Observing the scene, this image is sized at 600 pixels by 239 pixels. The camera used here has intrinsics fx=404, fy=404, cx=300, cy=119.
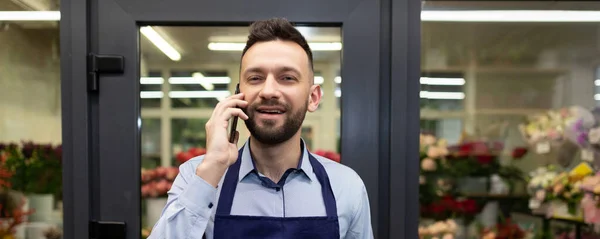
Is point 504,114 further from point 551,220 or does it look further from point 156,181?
point 156,181

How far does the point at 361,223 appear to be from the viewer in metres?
1.14

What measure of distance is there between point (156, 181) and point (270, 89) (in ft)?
3.17

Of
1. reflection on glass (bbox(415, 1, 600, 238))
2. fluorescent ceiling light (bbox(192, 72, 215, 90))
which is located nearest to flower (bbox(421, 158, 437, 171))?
reflection on glass (bbox(415, 1, 600, 238))

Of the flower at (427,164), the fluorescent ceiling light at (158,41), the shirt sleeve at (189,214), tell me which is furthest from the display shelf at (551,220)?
the fluorescent ceiling light at (158,41)

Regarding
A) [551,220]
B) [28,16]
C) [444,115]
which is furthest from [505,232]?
[28,16]

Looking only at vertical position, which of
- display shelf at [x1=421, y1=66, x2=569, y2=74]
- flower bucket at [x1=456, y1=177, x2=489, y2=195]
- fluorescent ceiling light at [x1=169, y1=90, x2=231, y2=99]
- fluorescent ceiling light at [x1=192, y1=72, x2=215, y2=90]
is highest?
display shelf at [x1=421, y1=66, x2=569, y2=74]

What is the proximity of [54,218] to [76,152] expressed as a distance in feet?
1.50

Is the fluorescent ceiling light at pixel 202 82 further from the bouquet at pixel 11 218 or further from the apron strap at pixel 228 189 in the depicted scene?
the apron strap at pixel 228 189

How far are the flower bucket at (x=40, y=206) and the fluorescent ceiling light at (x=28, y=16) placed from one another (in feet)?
2.27

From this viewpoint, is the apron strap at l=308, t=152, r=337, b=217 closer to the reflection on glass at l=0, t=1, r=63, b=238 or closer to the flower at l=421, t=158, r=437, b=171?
the reflection on glass at l=0, t=1, r=63, b=238

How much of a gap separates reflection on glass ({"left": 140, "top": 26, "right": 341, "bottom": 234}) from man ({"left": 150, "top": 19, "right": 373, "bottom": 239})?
40cm

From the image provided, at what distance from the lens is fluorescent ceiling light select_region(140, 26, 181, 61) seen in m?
1.42

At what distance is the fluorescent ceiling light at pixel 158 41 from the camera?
1416mm

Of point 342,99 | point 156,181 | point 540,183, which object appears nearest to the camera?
point 342,99
